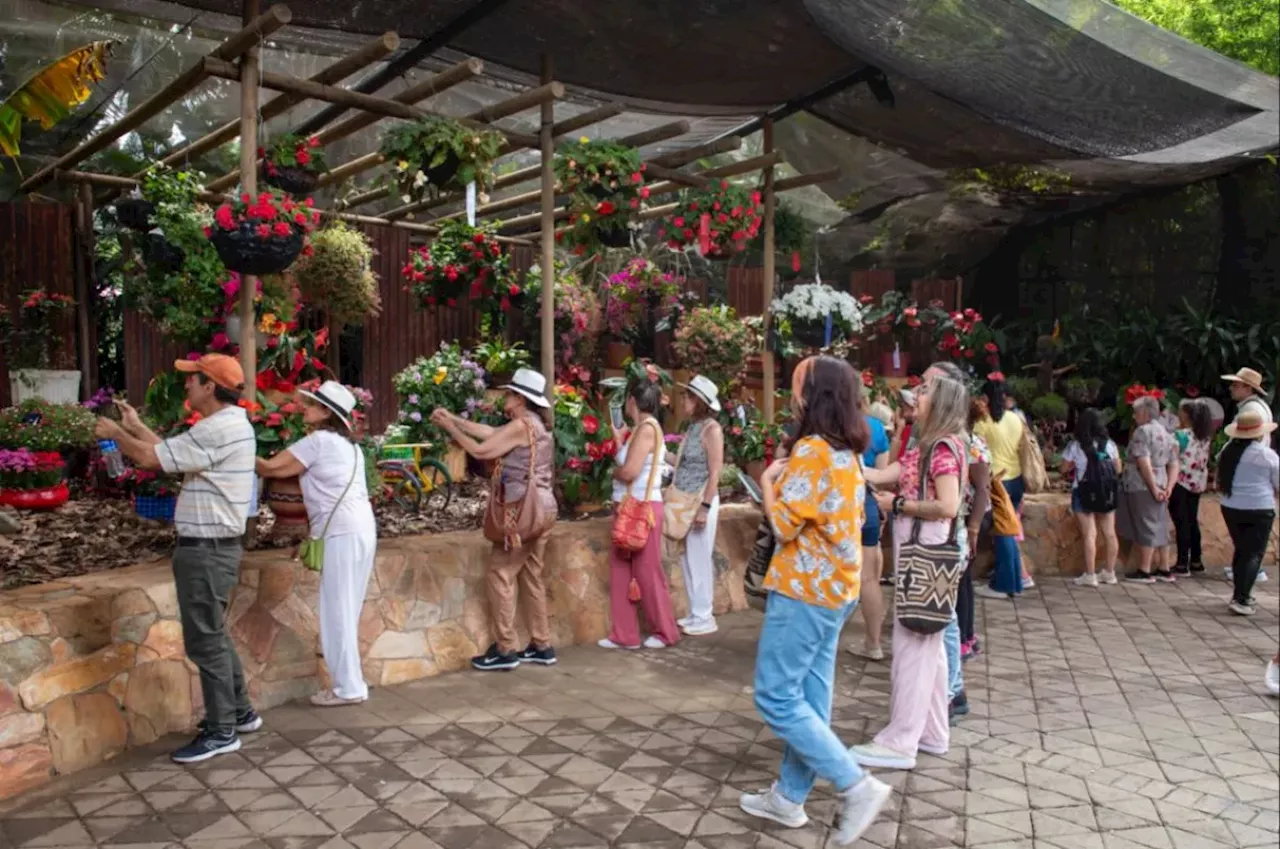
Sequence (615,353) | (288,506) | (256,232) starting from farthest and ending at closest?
1. (615,353)
2. (288,506)
3. (256,232)

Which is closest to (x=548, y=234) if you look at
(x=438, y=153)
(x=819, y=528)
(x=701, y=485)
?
(x=438, y=153)

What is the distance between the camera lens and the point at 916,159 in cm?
943

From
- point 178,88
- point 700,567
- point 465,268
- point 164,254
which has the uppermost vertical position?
point 178,88

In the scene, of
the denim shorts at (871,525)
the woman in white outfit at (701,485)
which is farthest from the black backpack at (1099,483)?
the woman in white outfit at (701,485)

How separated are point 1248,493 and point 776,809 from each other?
5.24 meters

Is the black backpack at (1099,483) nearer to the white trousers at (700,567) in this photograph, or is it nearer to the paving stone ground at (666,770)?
the paving stone ground at (666,770)

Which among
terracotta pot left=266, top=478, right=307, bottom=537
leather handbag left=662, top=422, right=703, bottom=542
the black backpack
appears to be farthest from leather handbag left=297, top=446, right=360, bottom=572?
the black backpack

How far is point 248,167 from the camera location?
17.2 ft

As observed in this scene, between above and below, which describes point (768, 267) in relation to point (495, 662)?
above

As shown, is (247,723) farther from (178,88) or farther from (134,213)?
(134,213)

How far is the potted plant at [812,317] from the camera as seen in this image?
836 centimetres

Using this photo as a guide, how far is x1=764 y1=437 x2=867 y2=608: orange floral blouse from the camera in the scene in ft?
12.0

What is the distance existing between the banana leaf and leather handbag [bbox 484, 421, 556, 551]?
3.51 meters

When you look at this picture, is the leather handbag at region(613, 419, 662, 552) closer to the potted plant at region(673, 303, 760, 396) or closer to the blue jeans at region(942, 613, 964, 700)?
the blue jeans at region(942, 613, 964, 700)
